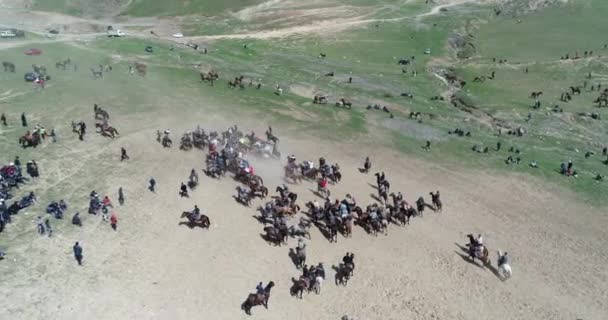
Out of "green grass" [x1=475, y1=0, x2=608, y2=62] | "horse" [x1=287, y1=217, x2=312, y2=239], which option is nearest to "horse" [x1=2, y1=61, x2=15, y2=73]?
"horse" [x1=287, y1=217, x2=312, y2=239]

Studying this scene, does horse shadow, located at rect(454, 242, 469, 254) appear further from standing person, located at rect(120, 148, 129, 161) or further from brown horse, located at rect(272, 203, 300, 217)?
standing person, located at rect(120, 148, 129, 161)

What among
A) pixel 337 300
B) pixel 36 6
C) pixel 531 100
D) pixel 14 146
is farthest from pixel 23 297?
pixel 36 6

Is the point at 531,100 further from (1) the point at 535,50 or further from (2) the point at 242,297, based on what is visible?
(2) the point at 242,297

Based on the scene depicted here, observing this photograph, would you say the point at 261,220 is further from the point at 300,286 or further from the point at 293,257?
the point at 300,286

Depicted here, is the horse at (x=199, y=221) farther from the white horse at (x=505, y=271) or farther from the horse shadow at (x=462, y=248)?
the white horse at (x=505, y=271)

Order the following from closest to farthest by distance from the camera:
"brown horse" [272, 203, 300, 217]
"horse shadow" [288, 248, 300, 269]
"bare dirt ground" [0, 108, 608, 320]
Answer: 1. "bare dirt ground" [0, 108, 608, 320]
2. "horse shadow" [288, 248, 300, 269]
3. "brown horse" [272, 203, 300, 217]

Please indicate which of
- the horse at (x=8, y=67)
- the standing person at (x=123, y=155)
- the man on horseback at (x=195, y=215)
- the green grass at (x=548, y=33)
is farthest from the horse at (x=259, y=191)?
the green grass at (x=548, y=33)
